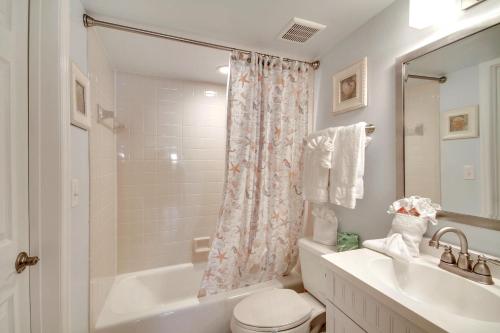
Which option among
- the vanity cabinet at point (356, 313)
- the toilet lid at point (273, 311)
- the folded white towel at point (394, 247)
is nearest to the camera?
the vanity cabinet at point (356, 313)

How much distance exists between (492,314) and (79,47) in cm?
208

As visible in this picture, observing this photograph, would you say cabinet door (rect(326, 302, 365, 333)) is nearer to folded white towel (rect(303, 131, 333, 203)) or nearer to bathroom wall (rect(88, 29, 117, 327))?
folded white towel (rect(303, 131, 333, 203))

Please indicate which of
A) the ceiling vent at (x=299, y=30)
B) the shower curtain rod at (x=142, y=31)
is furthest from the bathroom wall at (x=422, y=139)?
the shower curtain rod at (x=142, y=31)

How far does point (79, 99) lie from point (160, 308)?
129cm

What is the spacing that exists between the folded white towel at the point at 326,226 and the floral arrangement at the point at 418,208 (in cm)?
46

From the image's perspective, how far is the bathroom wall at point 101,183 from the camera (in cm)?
133

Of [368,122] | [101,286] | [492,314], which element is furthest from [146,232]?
[492,314]

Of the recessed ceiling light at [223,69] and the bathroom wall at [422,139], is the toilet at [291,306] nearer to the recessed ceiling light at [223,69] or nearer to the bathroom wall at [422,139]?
the bathroom wall at [422,139]

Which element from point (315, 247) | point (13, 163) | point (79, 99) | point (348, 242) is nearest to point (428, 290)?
point (348, 242)

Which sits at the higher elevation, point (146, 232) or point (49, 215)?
point (49, 215)

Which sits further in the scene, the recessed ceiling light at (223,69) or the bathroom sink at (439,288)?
the recessed ceiling light at (223,69)

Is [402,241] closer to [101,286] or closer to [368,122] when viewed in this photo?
[368,122]

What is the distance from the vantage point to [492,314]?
73 centimetres

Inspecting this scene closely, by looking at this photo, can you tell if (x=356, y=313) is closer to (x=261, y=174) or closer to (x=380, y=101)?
(x=261, y=174)
